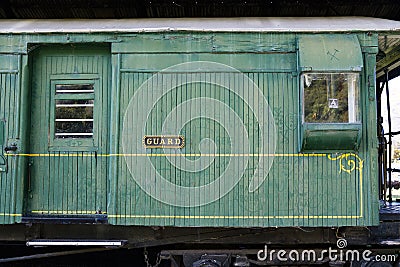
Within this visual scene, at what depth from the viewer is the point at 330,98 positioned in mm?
5449

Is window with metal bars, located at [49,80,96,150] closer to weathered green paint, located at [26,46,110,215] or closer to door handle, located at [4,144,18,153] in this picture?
weathered green paint, located at [26,46,110,215]

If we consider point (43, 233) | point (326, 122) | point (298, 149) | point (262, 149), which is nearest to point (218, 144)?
point (262, 149)

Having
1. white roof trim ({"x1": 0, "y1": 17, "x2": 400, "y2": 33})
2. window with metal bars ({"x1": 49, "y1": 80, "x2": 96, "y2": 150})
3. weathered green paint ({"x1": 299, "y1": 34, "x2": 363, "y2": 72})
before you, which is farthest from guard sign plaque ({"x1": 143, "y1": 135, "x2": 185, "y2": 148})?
weathered green paint ({"x1": 299, "y1": 34, "x2": 363, "y2": 72})

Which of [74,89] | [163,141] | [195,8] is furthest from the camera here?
[195,8]

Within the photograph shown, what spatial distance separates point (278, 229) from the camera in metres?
5.90

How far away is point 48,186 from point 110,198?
0.90 metres

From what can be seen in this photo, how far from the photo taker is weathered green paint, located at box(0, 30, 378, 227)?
552 centimetres

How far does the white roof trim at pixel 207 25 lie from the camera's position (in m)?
5.65

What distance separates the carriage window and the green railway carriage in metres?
0.01

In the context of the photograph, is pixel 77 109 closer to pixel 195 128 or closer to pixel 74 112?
pixel 74 112

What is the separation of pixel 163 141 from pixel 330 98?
7.29ft

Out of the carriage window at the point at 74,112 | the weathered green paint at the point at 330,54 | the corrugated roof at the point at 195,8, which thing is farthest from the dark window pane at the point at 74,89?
the corrugated roof at the point at 195,8

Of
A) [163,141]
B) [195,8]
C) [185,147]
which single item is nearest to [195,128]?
[185,147]

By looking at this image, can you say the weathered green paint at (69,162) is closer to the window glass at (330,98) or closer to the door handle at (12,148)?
the door handle at (12,148)
